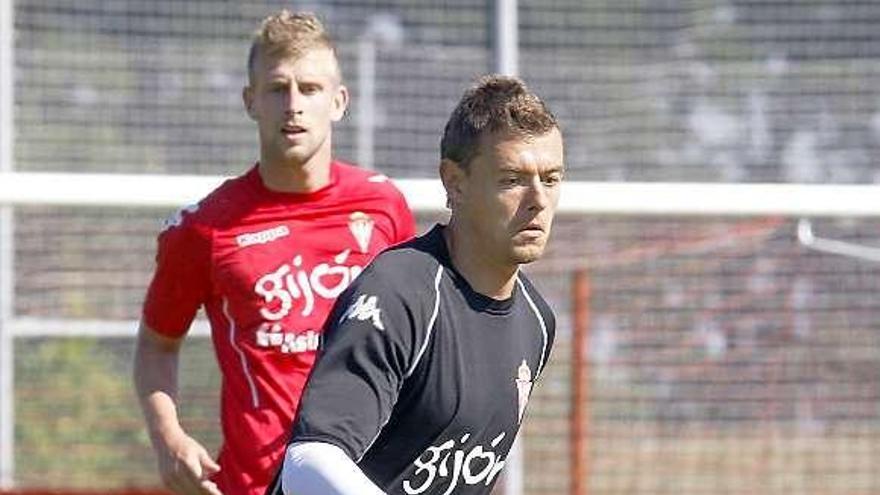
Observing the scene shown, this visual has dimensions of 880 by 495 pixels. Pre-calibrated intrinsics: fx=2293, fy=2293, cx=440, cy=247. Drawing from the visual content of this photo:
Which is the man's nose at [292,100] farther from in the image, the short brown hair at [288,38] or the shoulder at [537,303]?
the shoulder at [537,303]

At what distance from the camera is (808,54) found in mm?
8797

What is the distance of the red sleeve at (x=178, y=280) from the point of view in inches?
217

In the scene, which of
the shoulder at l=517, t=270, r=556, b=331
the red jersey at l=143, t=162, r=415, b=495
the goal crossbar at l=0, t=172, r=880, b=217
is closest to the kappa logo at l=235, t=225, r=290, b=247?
the red jersey at l=143, t=162, r=415, b=495

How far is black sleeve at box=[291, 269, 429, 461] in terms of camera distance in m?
4.03

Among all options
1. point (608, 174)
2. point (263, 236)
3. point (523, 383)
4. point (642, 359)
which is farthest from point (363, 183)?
point (642, 359)

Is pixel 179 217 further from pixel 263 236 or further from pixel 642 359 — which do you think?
pixel 642 359

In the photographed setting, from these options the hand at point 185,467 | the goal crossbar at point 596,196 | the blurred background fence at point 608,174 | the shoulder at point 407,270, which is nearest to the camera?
the shoulder at point 407,270

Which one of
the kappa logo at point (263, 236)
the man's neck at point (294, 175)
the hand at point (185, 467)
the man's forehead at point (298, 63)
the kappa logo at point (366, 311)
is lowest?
the hand at point (185, 467)

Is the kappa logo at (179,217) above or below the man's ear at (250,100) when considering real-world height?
below

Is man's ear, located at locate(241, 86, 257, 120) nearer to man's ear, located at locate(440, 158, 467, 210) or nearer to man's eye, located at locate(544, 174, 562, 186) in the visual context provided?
man's ear, located at locate(440, 158, 467, 210)

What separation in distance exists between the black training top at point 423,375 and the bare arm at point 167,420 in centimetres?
109

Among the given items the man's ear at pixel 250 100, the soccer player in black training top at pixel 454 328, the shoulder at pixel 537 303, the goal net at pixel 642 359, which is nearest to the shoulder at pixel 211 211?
the man's ear at pixel 250 100

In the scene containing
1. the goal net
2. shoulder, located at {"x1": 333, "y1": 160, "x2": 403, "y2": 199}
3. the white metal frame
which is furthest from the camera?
the goal net

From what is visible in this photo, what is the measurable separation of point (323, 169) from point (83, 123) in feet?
10.9
